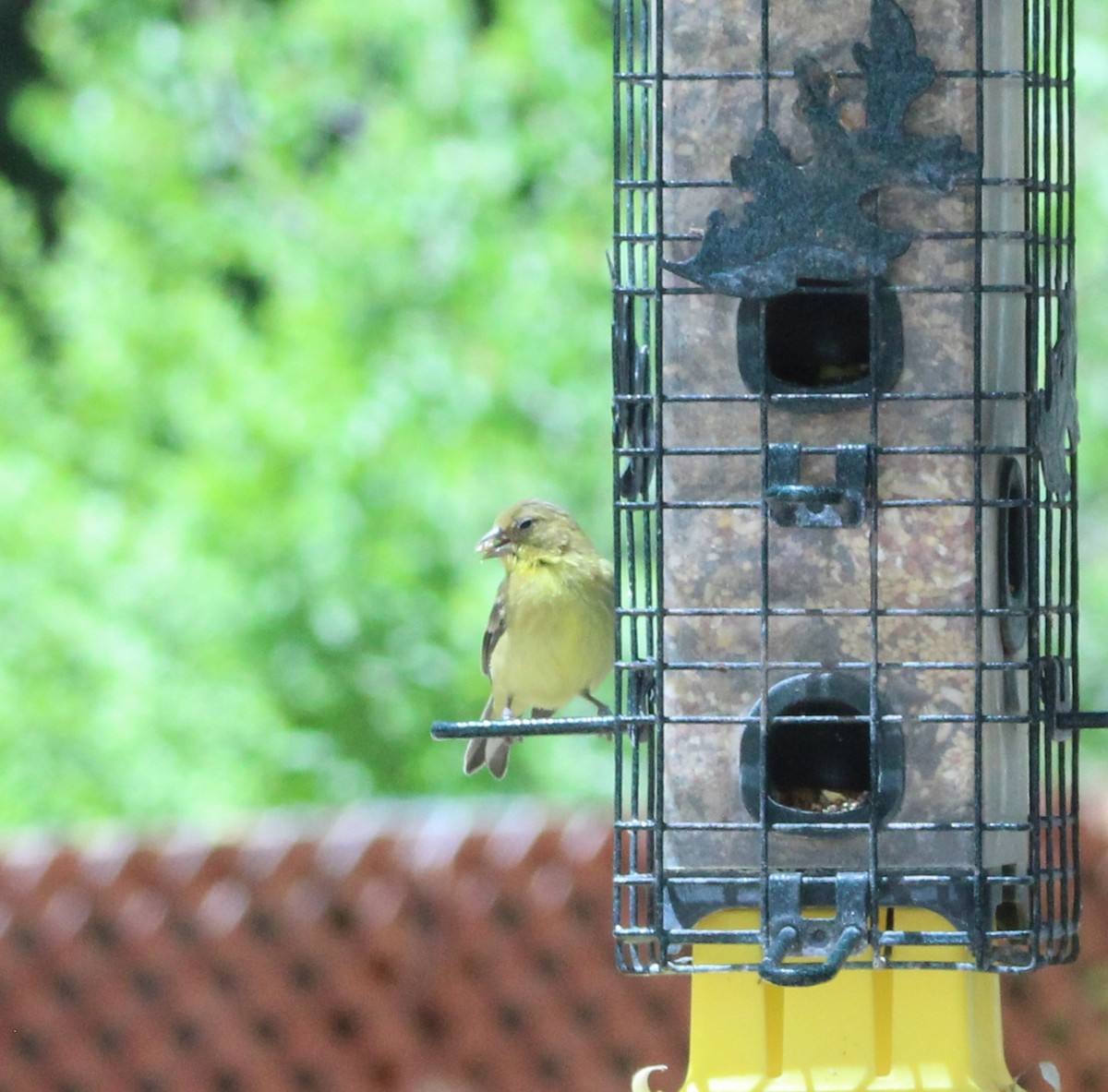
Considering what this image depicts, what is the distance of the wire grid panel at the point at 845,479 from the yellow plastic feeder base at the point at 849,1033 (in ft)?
0.18

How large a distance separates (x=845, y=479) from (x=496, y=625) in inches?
89.6

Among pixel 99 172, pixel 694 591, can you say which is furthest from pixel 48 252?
pixel 694 591

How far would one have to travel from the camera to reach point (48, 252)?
15.2m

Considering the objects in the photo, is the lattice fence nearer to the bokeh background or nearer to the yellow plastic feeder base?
the bokeh background

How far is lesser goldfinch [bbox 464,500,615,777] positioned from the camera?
19.2 feet

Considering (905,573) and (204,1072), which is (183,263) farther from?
(905,573)

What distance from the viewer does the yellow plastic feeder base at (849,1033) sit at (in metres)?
3.81

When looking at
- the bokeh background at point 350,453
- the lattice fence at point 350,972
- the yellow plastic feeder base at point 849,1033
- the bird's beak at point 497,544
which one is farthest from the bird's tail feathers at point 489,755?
the bokeh background at point 350,453

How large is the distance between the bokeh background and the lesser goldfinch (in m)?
2.92

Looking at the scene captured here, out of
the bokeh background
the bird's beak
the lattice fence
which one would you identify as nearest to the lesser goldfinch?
the bird's beak

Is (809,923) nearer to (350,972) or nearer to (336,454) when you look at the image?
(350,972)

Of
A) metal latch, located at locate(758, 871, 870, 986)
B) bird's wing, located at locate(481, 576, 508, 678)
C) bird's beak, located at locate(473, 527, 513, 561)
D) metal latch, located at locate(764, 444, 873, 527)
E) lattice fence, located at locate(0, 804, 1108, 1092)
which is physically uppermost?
metal latch, located at locate(764, 444, 873, 527)

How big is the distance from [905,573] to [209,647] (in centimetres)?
578

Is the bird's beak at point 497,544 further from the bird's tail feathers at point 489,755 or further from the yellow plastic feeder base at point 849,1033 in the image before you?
the yellow plastic feeder base at point 849,1033
